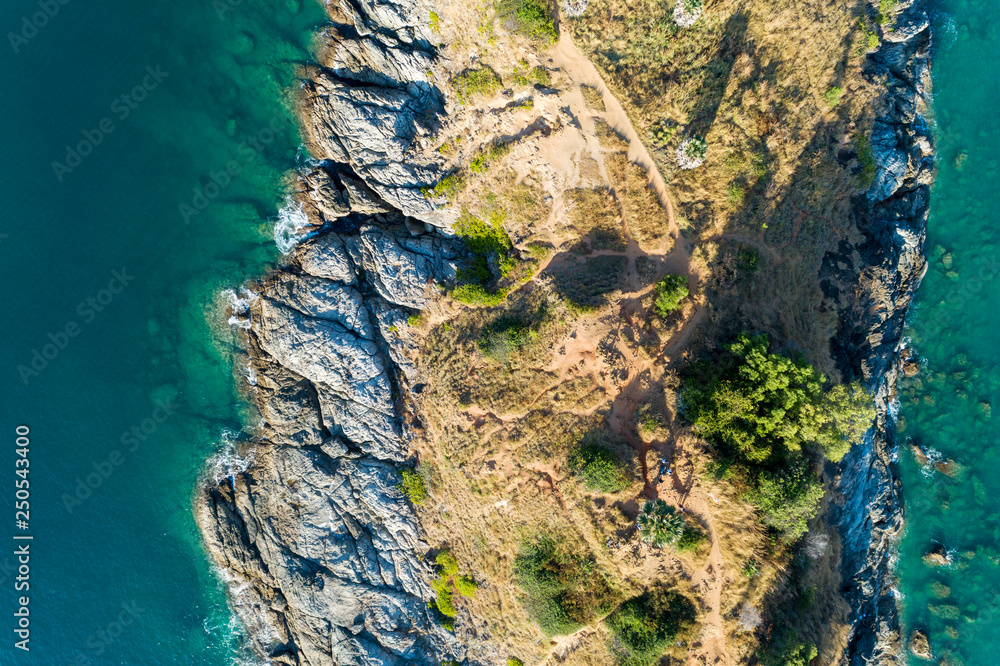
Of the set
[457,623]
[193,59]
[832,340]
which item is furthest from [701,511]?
[193,59]

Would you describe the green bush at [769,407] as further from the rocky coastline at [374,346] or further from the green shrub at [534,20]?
the green shrub at [534,20]

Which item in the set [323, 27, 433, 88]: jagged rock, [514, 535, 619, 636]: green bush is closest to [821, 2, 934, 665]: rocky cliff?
[514, 535, 619, 636]: green bush

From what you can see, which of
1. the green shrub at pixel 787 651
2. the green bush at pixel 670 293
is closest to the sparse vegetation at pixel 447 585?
the green shrub at pixel 787 651

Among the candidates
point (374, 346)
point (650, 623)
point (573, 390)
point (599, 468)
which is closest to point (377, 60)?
point (374, 346)

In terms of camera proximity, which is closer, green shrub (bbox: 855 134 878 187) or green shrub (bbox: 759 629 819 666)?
green shrub (bbox: 759 629 819 666)

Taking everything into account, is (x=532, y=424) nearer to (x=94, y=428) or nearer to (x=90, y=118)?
(x=94, y=428)

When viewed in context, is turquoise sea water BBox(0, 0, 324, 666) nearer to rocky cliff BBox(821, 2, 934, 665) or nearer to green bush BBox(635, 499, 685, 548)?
green bush BBox(635, 499, 685, 548)

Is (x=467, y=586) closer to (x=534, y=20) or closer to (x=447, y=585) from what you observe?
(x=447, y=585)
